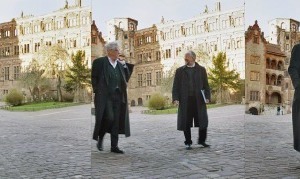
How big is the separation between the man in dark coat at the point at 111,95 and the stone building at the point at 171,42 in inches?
3.5

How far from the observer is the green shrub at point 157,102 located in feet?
11.5

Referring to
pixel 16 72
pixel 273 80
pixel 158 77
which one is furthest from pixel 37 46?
pixel 273 80

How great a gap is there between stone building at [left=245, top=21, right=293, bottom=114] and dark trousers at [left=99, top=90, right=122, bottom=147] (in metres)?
1.08

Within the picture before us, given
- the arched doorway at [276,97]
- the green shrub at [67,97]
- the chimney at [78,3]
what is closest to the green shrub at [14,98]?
the chimney at [78,3]

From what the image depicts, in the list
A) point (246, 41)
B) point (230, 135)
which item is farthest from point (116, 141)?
point (246, 41)

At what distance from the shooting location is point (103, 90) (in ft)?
13.1

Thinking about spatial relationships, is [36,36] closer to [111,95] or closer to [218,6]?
[111,95]

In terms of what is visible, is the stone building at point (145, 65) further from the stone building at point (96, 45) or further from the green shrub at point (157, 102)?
the stone building at point (96, 45)

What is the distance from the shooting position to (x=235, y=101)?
359 cm

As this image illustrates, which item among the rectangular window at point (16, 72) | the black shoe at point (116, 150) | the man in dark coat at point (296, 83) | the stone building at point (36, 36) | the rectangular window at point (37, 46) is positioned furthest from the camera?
the rectangular window at point (16, 72)

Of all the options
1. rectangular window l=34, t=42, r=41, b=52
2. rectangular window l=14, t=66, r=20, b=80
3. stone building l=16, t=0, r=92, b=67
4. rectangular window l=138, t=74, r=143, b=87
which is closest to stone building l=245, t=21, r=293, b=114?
rectangular window l=138, t=74, r=143, b=87

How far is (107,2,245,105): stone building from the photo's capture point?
11.9ft

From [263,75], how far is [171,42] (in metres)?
0.85

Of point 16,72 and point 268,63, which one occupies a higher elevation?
point 16,72
